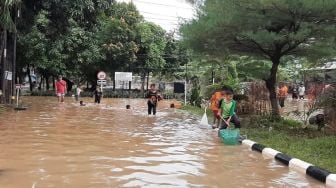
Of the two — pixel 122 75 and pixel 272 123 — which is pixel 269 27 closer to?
pixel 272 123

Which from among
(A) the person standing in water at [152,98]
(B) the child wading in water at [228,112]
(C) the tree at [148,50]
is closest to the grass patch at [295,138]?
(B) the child wading in water at [228,112]

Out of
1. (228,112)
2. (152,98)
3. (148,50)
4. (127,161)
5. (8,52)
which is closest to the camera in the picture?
(127,161)

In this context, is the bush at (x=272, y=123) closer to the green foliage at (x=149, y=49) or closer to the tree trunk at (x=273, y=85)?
the tree trunk at (x=273, y=85)

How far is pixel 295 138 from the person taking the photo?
526 inches

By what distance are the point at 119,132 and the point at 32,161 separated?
5.79 m

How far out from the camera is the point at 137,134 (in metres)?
14.7

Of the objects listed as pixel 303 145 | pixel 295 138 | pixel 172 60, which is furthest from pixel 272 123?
pixel 172 60

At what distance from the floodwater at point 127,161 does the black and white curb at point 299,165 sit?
0.47ft

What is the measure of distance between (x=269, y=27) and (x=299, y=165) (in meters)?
7.39

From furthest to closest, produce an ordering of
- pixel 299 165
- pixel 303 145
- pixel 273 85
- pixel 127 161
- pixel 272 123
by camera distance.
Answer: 1. pixel 273 85
2. pixel 272 123
3. pixel 303 145
4. pixel 127 161
5. pixel 299 165

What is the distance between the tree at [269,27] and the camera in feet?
46.2

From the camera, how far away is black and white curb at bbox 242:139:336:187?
26.5 feet

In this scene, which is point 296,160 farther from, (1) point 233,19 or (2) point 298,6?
(1) point 233,19

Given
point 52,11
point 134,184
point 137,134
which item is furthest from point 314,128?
point 52,11
